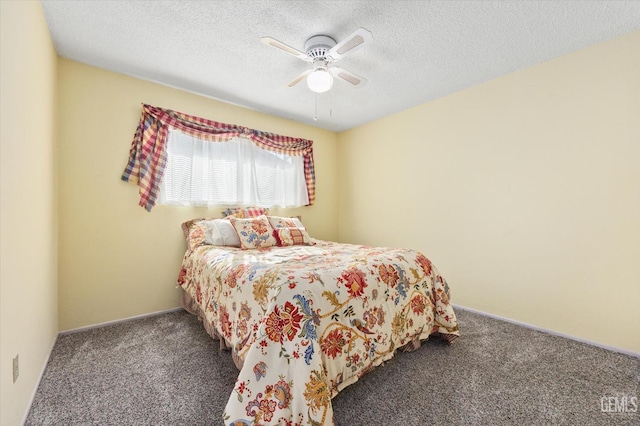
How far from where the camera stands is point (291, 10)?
A: 1.76 m

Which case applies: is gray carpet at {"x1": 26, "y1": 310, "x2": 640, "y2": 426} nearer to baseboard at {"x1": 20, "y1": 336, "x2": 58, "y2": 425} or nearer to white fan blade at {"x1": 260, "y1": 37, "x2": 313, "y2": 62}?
baseboard at {"x1": 20, "y1": 336, "x2": 58, "y2": 425}

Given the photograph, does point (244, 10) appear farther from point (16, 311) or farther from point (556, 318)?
point (556, 318)

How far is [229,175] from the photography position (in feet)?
10.6

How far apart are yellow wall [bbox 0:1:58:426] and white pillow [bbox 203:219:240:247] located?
1125mm

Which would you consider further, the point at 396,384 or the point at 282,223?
the point at 282,223

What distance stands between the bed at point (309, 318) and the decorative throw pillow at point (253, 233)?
298 millimetres

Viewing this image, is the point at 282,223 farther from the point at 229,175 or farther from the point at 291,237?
the point at 229,175

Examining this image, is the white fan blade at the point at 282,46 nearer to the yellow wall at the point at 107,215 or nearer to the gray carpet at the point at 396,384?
the yellow wall at the point at 107,215

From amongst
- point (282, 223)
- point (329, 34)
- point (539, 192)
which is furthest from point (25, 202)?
point (539, 192)

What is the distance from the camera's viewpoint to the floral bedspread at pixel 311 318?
3.92 feet

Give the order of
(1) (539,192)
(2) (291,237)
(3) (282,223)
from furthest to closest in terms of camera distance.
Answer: (3) (282,223), (2) (291,237), (1) (539,192)

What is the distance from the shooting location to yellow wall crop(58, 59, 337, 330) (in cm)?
231

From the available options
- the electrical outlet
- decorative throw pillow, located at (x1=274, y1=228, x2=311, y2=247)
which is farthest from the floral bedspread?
the electrical outlet

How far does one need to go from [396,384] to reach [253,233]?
177 cm
